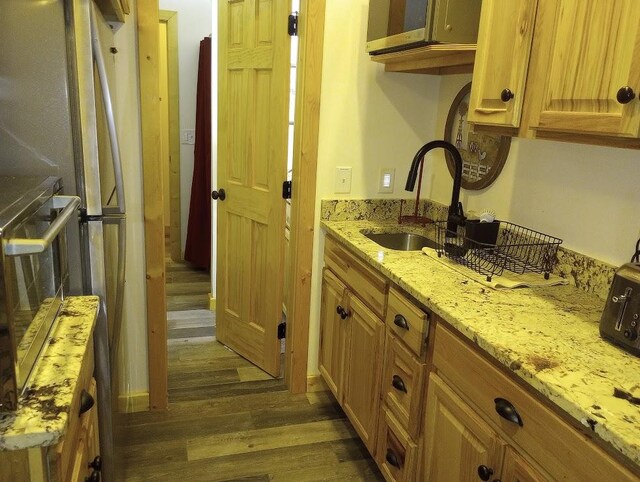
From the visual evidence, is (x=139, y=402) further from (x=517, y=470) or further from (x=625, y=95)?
(x=625, y=95)

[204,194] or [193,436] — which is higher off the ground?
[204,194]

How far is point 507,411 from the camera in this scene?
1.13 m

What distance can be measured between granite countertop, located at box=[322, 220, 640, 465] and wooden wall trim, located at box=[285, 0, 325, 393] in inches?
25.2

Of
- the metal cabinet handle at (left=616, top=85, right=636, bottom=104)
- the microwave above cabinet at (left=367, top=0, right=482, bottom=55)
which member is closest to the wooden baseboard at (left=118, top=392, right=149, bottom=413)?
the microwave above cabinet at (left=367, top=0, right=482, bottom=55)

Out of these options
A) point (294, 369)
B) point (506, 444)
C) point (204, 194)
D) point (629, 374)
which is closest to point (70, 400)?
point (506, 444)

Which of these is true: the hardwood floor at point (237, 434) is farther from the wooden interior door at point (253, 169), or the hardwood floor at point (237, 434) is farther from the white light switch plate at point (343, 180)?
the white light switch plate at point (343, 180)

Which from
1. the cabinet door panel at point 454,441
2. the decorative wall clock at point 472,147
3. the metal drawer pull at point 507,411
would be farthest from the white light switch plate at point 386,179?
the metal drawer pull at point 507,411

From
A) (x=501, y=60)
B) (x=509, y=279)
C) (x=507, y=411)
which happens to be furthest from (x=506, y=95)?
(x=507, y=411)

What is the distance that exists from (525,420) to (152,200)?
166 centimetres

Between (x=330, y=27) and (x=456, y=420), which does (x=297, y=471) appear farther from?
(x=330, y=27)

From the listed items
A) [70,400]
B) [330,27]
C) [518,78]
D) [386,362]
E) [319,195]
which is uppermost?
[330,27]

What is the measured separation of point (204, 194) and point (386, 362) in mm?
2931

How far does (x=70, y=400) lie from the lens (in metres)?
0.90

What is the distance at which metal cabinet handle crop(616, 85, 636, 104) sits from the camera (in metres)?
1.08
